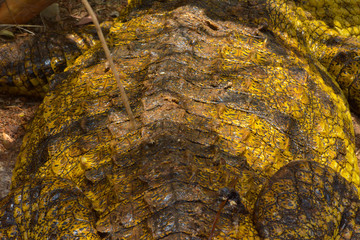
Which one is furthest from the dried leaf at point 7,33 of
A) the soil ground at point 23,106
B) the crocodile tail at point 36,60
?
the crocodile tail at point 36,60

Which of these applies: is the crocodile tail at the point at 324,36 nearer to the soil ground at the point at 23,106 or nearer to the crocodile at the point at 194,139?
the crocodile at the point at 194,139

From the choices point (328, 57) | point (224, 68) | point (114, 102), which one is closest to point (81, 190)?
point (114, 102)

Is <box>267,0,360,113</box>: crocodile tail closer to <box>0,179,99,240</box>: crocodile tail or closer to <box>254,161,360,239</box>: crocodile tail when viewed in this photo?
<box>254,161,360,239</box>: crocodile tail

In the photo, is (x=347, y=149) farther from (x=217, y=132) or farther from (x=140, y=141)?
(x=140, y=141)

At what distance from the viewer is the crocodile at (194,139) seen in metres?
2.12

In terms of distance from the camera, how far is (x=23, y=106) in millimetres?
3904

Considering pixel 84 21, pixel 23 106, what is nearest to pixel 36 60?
pixel 23 106

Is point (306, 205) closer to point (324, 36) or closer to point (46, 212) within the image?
point (46, 212)

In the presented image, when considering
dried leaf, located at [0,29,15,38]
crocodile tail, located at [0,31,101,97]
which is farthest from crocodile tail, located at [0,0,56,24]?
crocodile tail, located at [0,31,101,97]

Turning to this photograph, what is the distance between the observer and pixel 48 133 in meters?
2.92

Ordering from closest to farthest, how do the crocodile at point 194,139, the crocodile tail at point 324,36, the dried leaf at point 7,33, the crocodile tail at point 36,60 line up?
the crocodile at point 194,139, the crocodile tail at point 324,36, the crocodile tail at point 36,60, the dried leaf at point 7,33

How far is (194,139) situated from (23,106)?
2.11 metres

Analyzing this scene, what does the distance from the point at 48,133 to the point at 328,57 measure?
260cm

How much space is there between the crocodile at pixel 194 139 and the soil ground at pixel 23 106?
0.32 metres
